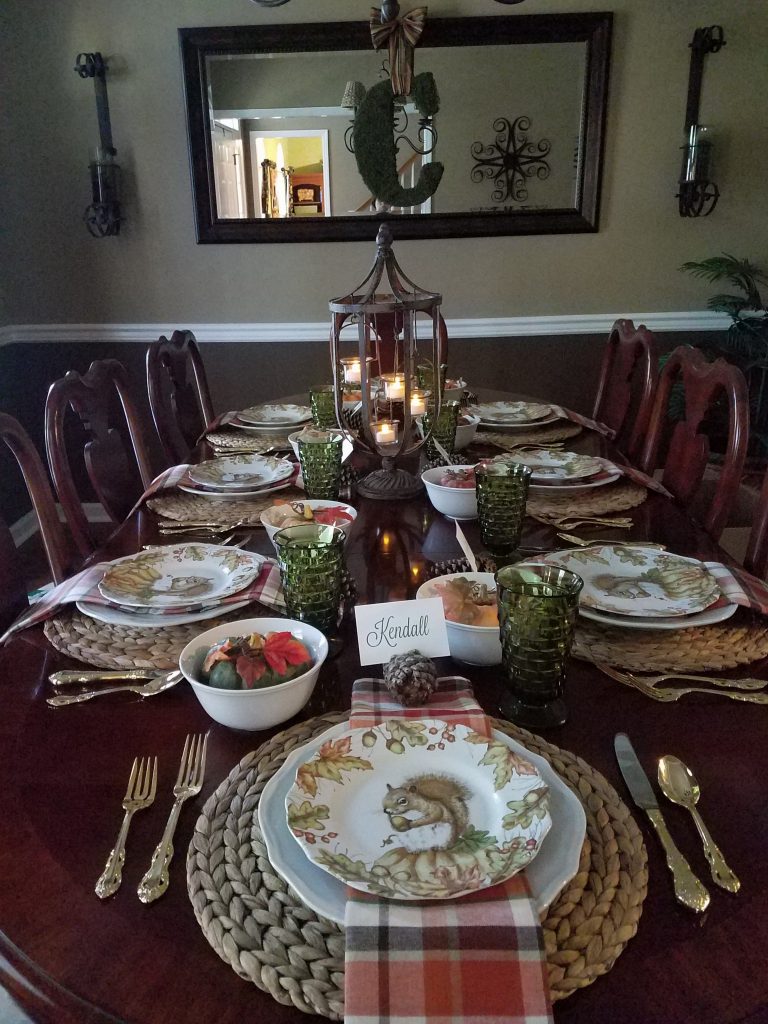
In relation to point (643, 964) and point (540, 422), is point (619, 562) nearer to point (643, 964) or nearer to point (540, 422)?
point (643, 964)

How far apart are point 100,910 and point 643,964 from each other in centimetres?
35

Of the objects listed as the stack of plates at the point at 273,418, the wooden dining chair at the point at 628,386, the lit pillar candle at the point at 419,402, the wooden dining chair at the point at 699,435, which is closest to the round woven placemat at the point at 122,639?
the lit pillar candle at the point at 419,402

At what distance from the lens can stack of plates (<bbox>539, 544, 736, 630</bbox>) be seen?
0.86 m

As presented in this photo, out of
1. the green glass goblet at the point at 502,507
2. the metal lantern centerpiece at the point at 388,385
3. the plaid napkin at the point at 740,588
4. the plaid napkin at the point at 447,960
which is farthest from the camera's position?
the metal lantern centerpiece at the point at 388,385

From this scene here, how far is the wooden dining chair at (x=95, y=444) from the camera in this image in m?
1.37

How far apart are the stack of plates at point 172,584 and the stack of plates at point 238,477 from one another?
30 centimetres

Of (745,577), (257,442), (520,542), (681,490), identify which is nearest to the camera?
(745,577)

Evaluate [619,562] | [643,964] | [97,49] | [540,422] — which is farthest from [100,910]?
[97,49]

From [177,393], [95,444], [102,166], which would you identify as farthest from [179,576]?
[102,166]

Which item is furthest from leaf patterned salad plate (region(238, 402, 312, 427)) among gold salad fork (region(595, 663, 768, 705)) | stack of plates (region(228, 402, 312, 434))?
gold salad fork (region(595, 663, 768, 705))

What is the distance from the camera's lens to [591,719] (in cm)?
71

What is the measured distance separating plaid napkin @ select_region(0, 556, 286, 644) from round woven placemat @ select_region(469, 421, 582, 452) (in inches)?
33.7

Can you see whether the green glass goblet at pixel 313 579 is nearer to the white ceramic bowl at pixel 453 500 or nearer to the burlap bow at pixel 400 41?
the white ceramic bowl at pixel 453 500

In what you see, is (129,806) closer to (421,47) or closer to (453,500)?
(453,500)
